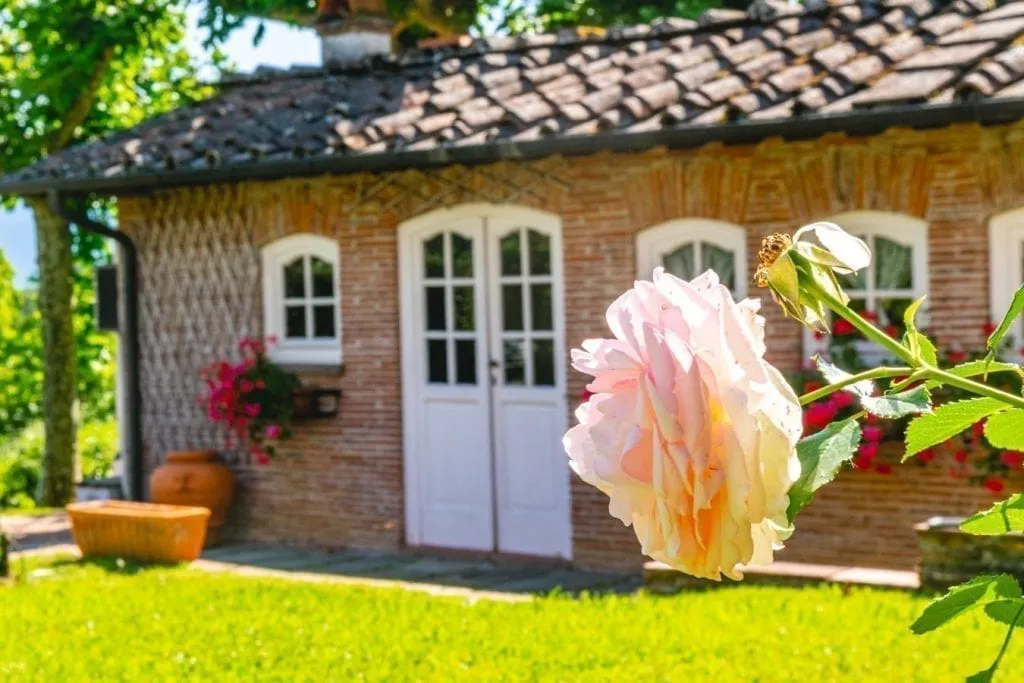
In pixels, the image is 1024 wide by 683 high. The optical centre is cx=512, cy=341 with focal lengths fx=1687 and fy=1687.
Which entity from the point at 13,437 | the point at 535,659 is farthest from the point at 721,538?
the point at 13,437

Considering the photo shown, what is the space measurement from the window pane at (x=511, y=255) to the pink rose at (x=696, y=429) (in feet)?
32.7

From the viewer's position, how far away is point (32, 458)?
20016 mm

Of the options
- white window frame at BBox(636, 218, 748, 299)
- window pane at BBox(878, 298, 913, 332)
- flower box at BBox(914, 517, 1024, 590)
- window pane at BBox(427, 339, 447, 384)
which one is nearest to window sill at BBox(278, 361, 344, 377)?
window pane at BBox(427, 339, 447, 384)

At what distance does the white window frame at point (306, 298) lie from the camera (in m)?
12.0

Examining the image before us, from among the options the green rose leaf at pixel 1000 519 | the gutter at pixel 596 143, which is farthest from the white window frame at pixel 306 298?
the green rose leaf at pixel 1000 519

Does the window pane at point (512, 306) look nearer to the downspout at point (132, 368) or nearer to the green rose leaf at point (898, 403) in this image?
the downspout at point (132, 368)

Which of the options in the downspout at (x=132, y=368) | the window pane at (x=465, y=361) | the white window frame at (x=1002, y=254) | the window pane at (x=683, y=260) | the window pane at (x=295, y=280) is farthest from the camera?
the downspout at (x=132, y=368)

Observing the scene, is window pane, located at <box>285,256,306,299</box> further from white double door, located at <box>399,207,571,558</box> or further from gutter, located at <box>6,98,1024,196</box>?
white double door, located at <box>399,207,571,558</box>

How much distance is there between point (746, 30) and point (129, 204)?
5219 millimetres

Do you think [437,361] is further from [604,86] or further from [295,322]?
[604,86]

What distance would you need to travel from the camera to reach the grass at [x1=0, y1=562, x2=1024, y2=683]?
6.77 metres

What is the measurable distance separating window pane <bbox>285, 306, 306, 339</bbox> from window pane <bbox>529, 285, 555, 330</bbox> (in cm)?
207

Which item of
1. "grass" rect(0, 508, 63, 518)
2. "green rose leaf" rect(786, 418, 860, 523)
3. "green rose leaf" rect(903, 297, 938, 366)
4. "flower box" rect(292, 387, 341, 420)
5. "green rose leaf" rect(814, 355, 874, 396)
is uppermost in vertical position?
"green rose leaf" rect(903, 297, 938, 366)

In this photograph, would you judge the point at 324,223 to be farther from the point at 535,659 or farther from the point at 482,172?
the point at 535,659
